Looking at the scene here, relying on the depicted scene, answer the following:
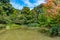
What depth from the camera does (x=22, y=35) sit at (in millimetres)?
8188

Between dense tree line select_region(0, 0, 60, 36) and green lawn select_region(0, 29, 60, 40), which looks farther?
dense tree line select_region(0, 0, 60, 36)

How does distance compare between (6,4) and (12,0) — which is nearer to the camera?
(12,0)

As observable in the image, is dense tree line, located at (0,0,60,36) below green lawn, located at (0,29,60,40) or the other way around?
the other way around

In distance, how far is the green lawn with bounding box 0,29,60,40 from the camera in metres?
7.78

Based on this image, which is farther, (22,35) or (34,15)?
(34,15)

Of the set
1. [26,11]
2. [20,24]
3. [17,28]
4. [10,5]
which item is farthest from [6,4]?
[17,28]

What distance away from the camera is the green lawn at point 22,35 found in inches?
306

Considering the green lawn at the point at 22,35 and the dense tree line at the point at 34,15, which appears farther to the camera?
the dense tree line at the point at 34,15

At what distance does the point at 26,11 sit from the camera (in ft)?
38.7

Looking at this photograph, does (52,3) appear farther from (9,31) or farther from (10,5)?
(10,5)

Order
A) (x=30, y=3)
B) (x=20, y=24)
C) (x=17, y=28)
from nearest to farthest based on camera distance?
1. (x=17, y=28)
2. (x=20, y=24)
3. (x=30, y=3)

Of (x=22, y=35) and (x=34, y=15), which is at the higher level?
(x=34, y=15)

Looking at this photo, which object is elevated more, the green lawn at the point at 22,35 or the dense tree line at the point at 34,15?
the dense tree line at the point at 34,15

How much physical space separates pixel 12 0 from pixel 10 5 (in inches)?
27.5
